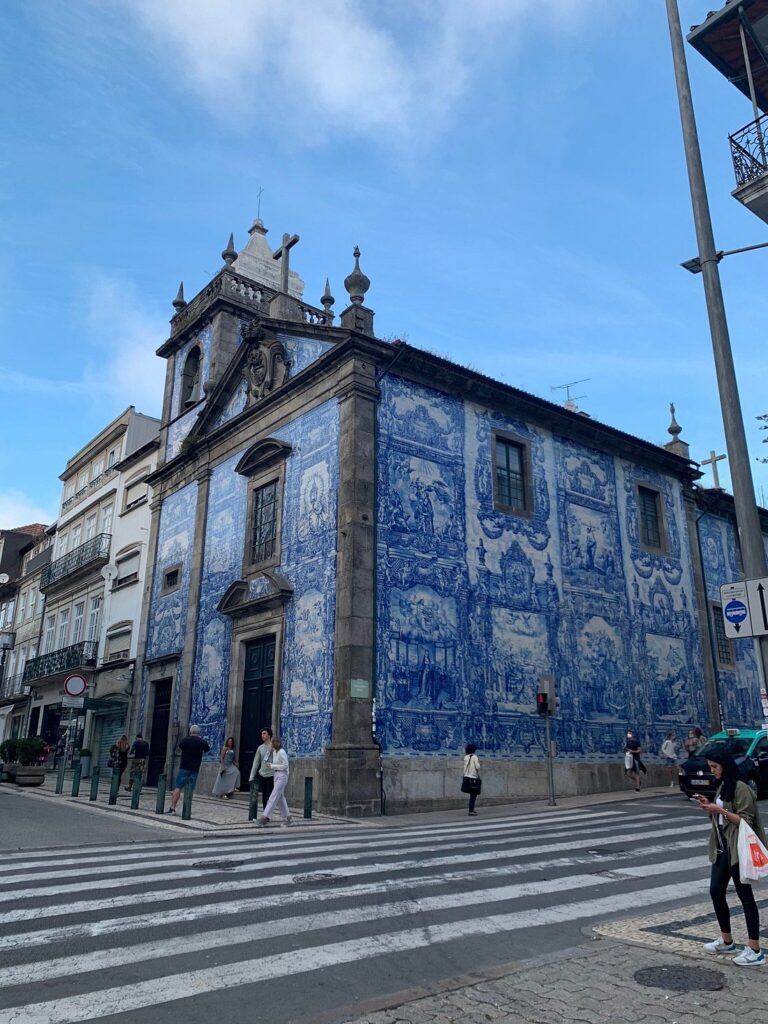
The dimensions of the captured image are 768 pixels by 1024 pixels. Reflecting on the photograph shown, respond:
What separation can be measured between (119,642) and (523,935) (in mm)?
23687

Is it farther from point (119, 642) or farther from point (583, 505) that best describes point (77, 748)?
point (583, 505)

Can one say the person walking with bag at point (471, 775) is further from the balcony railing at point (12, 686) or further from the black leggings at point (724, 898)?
the balcony railing at point (12, 686)

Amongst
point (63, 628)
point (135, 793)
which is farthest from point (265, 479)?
point (63, 628)

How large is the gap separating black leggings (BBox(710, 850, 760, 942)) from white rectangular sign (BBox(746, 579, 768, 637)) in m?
1.71

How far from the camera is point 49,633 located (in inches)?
1404

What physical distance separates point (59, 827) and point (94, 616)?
18853mm

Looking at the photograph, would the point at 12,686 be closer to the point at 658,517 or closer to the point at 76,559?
the point at 76,559

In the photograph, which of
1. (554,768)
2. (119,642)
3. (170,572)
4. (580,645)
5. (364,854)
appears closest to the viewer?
(364,854)

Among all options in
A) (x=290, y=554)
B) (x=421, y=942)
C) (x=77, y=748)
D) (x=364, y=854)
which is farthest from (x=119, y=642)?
(x=421, y=942)

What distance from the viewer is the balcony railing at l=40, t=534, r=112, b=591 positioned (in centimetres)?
3044

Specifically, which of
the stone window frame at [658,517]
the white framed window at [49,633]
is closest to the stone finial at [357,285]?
the stone window frame at [658,517]

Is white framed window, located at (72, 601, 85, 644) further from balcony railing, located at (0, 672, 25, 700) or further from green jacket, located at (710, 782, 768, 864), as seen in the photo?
green jacket, located at (710, 782, 768, 864)

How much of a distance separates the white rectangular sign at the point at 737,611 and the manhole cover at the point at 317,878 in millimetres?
4254

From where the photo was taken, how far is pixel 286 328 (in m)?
20.9
